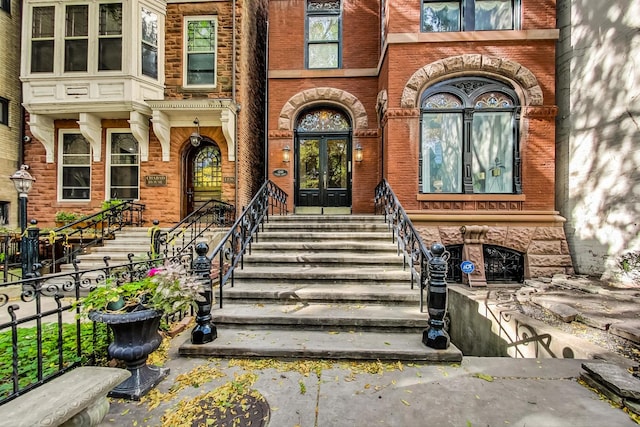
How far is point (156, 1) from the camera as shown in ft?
30.6

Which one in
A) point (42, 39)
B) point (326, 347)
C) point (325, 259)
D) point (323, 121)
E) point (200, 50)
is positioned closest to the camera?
point (326, 347)

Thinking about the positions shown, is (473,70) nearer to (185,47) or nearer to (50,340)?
(185,47)

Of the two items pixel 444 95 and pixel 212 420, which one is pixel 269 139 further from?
pixel 212 420

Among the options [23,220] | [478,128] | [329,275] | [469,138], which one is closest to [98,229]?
[23,220]

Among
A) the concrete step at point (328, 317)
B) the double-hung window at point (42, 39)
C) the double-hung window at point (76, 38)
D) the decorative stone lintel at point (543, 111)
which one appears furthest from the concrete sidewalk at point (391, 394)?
the double-hung window at point (42, 39)

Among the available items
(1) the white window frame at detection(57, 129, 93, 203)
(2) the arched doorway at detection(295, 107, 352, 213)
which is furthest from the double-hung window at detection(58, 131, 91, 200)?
(2) the arched doorway at detection(295, 107, 352, 213)

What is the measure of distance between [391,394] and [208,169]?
9.24 metres

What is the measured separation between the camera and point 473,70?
26.1 ft

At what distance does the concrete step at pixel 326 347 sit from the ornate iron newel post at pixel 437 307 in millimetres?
95

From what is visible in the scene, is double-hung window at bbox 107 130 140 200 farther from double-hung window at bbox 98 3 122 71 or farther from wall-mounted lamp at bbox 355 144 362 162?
wall-mounted lamp at bbox 355 144 362 162

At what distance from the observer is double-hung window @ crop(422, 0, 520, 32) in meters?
8.12

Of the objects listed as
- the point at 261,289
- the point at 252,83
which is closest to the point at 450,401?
the point at 261,289

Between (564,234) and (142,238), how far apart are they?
38.3 feet

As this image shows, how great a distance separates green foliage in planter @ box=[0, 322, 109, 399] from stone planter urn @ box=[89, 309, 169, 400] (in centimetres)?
59
